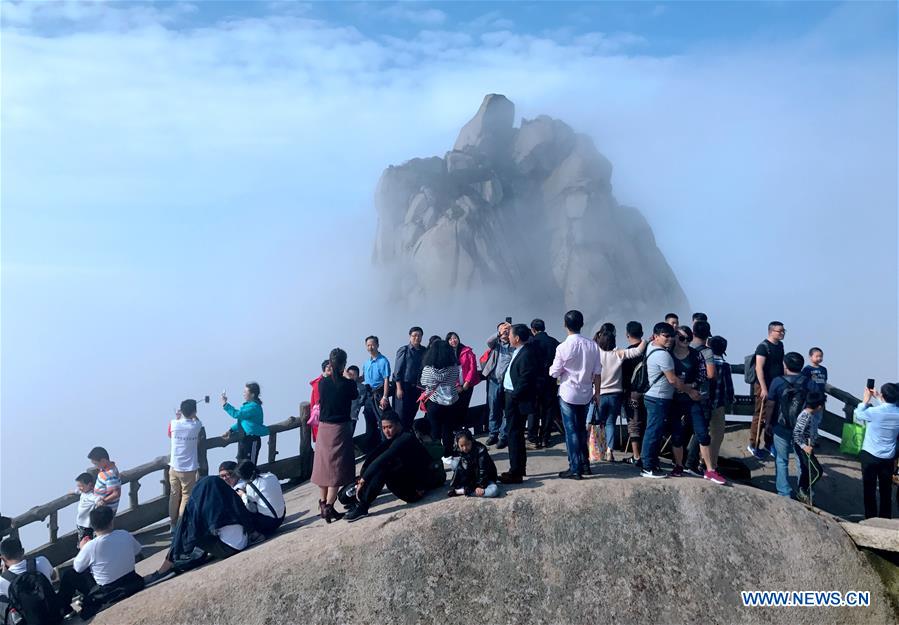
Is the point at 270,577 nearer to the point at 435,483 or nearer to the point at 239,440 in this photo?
the point at 435,483

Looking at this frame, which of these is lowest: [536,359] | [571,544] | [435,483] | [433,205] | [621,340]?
[621,340]

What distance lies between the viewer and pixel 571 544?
6980 millimetres

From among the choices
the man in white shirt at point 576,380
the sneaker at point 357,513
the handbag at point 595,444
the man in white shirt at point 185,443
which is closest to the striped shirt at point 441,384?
the man in white shirt at point 576,380

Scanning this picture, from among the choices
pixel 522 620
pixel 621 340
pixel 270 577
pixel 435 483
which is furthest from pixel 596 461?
pixel 621 340

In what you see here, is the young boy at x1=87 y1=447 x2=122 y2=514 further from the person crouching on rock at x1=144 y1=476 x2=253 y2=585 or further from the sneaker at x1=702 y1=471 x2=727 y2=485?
the sneaker at x1=702 y1=471 x2=727 y2=485

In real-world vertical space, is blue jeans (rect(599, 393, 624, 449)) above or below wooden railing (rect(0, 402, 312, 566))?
above

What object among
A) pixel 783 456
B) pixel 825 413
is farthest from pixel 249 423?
pixel 825 413

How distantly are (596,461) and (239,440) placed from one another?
5.36 metres

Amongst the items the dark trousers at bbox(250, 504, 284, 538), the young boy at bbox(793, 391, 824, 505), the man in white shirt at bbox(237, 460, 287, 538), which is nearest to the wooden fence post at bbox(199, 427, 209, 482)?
the man in white shirt at bbox(237, 460, 287, 538)

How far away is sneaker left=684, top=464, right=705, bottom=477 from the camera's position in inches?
319

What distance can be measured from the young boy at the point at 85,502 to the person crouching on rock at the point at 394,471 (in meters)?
3.78

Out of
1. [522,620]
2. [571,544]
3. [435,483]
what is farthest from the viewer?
[435,483]

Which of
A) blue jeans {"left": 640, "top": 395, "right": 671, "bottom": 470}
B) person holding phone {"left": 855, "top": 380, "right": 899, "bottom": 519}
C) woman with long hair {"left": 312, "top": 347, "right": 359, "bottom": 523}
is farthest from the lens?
Answer: person holding phone {"left": 855, "top": 380, "right": 899, "bottom": 519}

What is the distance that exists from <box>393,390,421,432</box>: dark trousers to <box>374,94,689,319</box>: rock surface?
167 feet
